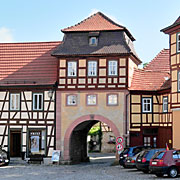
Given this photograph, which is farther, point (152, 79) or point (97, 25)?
point (97, 25)

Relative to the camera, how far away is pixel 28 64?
129 feet

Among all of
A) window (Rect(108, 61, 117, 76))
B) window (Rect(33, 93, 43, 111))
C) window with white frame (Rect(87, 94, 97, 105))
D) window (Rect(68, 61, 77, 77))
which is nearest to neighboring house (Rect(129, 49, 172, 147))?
window (Rect(108, 61, 117, 76))

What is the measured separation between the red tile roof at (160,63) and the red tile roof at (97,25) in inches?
135

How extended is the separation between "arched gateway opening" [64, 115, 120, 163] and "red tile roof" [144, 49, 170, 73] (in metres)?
7.02

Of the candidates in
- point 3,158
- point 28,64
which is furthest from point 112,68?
point 3,158

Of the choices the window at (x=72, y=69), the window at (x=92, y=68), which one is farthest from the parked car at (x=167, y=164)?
the window at (x=72, y=69)

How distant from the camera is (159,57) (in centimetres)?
4178

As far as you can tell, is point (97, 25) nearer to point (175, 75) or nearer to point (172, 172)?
point (175, 75)

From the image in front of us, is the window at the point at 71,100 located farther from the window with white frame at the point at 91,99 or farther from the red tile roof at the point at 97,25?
the red tile roof at the point at 97,25

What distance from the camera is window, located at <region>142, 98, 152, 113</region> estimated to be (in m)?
36.5

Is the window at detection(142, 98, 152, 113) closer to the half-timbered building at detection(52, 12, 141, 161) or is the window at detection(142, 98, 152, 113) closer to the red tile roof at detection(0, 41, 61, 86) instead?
the half-timbered building at detection(52, 12, 141, 161)

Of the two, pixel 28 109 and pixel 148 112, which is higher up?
pixel 28 109

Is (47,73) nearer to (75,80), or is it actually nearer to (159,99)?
(75,80)

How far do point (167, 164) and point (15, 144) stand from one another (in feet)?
60.3
